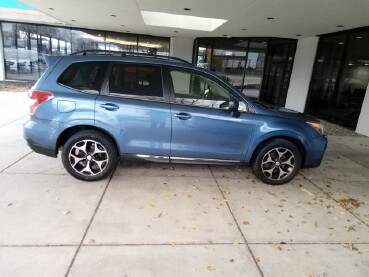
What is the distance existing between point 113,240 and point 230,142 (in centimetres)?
209

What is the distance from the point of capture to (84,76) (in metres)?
3.83

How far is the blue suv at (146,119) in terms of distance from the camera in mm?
3734

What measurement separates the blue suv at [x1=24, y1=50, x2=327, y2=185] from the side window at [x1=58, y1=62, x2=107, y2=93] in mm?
13

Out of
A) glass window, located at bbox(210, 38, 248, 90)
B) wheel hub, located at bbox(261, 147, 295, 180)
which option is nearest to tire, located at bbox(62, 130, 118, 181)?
wheel hub, located at bbox(261, 147, 295, 180)

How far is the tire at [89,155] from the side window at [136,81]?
0.68m

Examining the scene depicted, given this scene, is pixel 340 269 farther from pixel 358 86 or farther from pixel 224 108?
pixel 358 86

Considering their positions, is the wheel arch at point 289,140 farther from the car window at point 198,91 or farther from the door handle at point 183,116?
the door handle at point 183,116

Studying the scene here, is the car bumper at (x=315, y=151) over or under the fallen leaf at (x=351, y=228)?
over

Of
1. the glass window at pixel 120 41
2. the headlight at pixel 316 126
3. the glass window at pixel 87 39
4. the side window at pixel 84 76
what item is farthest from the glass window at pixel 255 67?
the side window at pixel 84 76

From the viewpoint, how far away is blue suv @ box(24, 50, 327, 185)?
3734 mm

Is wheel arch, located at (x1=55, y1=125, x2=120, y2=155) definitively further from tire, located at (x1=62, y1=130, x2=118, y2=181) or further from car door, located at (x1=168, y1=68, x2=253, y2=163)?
car door, located at (x1=168, y1=68, x2=253, y2=163)

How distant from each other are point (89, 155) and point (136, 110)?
0.89 metres

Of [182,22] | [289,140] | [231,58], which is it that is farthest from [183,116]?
[231,58]

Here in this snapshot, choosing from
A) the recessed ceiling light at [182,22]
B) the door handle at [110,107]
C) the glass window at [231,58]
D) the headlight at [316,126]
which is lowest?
the headlight at [316,126]
